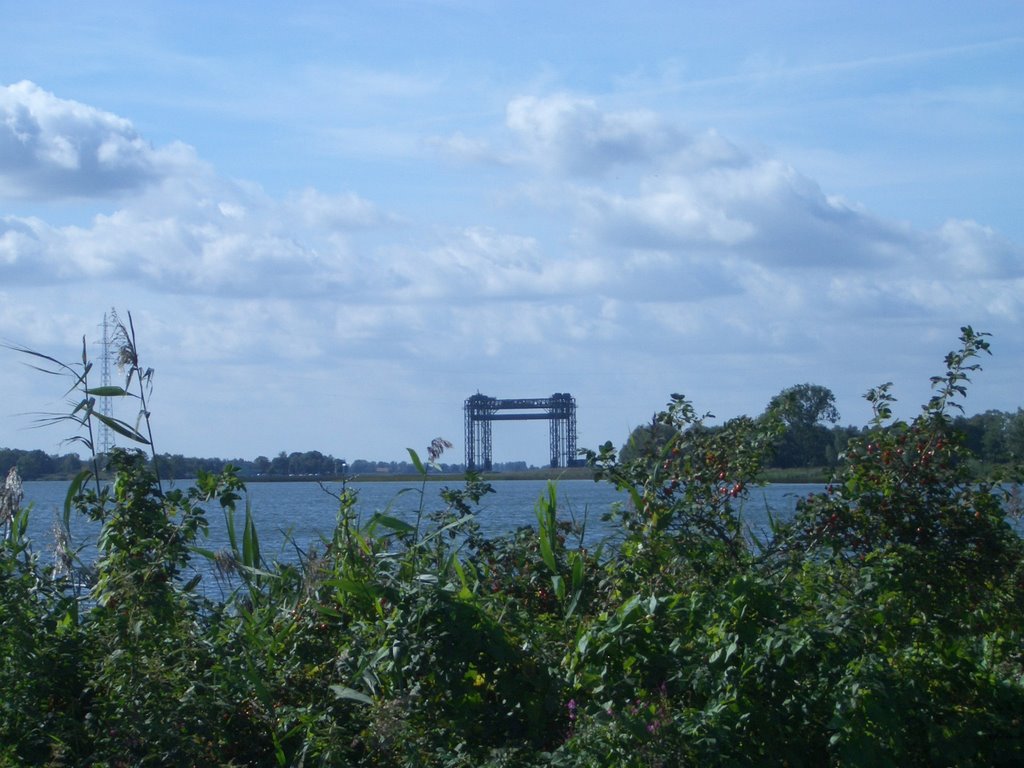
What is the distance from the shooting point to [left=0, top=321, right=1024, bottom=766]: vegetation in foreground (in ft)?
14.2

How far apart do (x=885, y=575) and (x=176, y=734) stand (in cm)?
308

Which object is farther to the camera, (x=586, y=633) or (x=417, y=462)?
(x=417, y=462)

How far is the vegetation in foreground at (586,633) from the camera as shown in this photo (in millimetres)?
4340

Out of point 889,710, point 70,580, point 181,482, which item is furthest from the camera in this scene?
point 181,482

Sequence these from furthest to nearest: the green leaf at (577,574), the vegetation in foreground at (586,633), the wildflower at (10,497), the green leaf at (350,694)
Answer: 1. the wildflower at (10,497)
2. the green leaf at (577,574)
3. the green leaf at (350,694)
4. the vegetation in foreground at (586,633)

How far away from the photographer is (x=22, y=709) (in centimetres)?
521

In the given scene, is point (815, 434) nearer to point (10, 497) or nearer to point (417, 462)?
point (417, 462)

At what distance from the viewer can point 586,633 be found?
15.1ft

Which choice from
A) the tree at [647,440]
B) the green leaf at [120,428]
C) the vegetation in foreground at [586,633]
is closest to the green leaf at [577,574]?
the vegetation in foreground at [586,633]

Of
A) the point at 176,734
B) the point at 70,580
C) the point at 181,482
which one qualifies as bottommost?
the point at 176,734

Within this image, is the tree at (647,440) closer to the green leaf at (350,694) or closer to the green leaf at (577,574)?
the green leaf at (577,574)

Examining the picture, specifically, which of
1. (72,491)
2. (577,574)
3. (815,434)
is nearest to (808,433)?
(815,434)

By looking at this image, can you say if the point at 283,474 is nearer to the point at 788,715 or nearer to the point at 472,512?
the point at 472,512

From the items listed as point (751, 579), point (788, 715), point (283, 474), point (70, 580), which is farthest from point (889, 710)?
point (283, 474)
